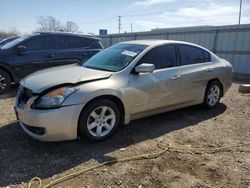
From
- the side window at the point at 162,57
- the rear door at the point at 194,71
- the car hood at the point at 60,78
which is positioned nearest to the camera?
the car hood at the point at 60,78

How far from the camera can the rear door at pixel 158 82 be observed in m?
4.54

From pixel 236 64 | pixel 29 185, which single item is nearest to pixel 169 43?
pixel 29 185

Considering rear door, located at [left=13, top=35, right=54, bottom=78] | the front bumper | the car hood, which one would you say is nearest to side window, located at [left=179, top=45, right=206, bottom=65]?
the car hood

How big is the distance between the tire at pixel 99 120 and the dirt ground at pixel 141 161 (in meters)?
0.16

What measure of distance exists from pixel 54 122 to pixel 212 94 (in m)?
3.86

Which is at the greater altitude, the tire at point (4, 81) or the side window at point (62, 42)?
the side window at point (62, 42)

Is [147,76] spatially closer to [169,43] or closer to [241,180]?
[169,43]

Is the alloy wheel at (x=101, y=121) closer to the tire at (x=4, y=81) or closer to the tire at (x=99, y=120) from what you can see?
the tire at (x=99, y=120)

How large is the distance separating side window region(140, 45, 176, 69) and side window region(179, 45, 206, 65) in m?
0.25

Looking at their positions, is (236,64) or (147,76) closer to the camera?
(147,76)

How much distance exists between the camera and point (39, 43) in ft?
26.1

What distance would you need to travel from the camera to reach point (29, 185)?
307cm

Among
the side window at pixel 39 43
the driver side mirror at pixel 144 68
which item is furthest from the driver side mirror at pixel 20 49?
the driver side mirror at pixel 144 68

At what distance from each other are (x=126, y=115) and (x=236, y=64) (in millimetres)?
9521
